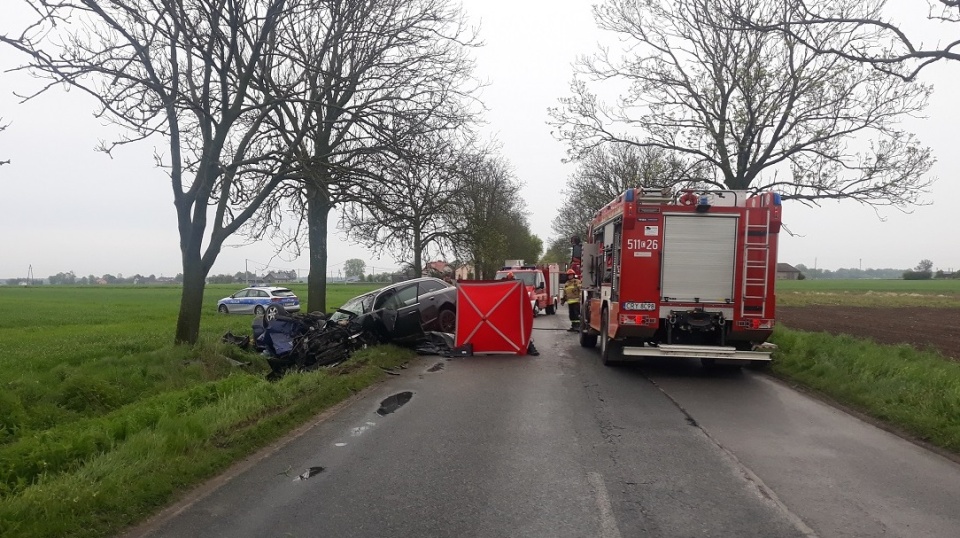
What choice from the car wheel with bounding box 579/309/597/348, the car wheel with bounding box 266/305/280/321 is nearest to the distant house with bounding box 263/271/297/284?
the car wheel with bounding box 266/305/280/321

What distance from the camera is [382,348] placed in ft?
51.5

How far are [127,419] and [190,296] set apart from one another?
7.24m

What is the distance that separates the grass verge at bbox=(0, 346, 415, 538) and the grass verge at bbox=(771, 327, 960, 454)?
7240 millimetres

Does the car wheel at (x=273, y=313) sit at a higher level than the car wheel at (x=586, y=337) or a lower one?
higher

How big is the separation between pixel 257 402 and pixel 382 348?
21.2 feet

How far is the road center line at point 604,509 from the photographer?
492cm

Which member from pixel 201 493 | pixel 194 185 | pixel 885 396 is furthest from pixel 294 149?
pixel 885 396

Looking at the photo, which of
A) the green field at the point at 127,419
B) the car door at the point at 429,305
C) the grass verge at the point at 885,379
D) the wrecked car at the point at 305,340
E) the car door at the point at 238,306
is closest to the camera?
the green field at the point at 127,419

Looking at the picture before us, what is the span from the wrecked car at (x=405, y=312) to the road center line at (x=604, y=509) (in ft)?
34.2

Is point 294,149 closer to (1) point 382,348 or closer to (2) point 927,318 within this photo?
(1) point 382,348

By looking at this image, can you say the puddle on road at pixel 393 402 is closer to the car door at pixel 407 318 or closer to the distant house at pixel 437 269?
the car door at pixel 407 318

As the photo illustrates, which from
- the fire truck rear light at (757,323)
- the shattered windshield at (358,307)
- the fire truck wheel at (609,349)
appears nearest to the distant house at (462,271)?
the shattered windshield at (358,307)

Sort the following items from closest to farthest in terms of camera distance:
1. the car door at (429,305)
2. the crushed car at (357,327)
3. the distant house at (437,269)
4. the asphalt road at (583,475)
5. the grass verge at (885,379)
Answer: the asphalt road at (583,475)
the grass verge at (885,379)
the crushed car at (357,327)
the car door at (429,305)
the distant house at (437,269)

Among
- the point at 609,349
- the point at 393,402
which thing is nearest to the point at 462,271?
the point at 609,349
